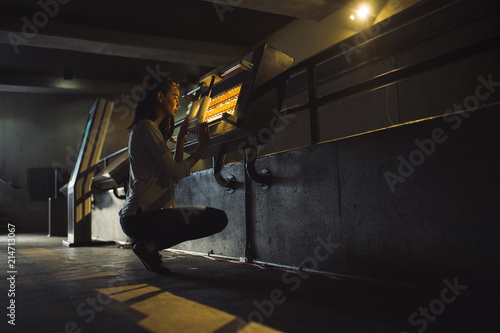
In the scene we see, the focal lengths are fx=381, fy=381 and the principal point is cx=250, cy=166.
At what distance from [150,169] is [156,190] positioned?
0.14m

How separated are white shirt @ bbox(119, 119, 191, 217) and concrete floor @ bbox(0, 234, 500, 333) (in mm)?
479

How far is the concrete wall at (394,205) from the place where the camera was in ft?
5.38

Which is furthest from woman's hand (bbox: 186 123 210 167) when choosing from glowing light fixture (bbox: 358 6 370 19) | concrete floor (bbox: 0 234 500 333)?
glowing light fixture (bbox: 358 6 370 19)

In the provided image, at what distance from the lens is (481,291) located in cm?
160

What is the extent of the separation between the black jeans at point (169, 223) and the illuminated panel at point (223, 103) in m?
0.68

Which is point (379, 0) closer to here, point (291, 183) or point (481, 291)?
point (291, 183)

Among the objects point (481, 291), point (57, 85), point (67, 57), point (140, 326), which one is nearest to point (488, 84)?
point (481, 291)

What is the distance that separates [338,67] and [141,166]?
6275mm

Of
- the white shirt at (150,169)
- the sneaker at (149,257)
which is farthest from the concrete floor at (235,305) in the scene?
the white shirt at (150,169)

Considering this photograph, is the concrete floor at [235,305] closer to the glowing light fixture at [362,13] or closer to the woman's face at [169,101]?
the woman's face at [169,101]

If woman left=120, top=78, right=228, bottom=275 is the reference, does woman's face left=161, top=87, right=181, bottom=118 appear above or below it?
above

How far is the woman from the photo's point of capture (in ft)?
7.52

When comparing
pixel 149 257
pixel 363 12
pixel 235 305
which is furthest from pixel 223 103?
pixel 363 12

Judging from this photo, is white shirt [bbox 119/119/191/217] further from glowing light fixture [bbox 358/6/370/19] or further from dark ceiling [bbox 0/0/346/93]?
glowing light fixture [bbox 358/6/370/19]
